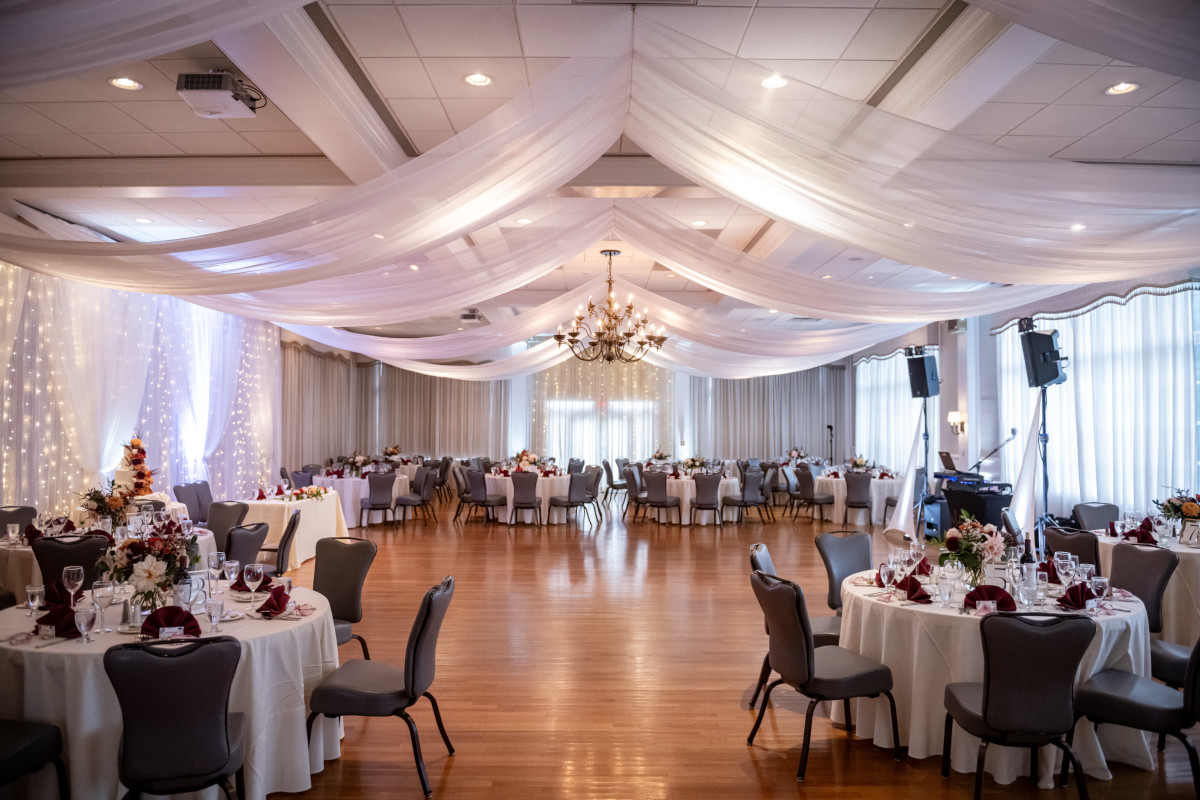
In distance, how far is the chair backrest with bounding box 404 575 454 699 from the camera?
357 cm

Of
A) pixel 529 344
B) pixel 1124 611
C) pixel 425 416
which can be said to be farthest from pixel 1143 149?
pixel 425 416

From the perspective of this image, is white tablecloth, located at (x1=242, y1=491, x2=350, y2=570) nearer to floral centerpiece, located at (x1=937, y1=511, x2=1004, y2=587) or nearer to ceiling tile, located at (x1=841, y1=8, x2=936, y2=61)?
floral centerpiece, located at (x1=937, y1=511, x2=1004, y2=587)

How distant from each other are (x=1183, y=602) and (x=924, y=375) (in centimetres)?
590

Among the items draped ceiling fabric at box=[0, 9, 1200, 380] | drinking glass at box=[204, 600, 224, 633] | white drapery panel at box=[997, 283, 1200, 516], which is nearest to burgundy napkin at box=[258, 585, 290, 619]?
drinking glass at box=[204, 600, 224, 633]

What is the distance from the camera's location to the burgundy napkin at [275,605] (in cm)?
371

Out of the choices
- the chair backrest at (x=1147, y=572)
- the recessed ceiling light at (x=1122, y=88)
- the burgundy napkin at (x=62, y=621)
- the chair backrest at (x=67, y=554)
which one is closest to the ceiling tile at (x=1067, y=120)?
the recessed ceiling light at (x=1122, y=88)

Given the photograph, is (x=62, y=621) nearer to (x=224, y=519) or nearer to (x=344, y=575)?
(x=344, y=575)

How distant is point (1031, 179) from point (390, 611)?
565 centimetres

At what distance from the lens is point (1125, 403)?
27.8ft

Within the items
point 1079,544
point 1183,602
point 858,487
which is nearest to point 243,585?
point 1079,544

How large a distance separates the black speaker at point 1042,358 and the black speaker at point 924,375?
366 centimetres

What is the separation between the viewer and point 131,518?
5.96 metres

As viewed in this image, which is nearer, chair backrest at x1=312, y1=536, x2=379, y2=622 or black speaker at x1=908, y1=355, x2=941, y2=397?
chair backrest at x1=312, y1=536, x2=379, y2=622

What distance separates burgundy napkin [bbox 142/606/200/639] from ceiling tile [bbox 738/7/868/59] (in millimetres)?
3798
